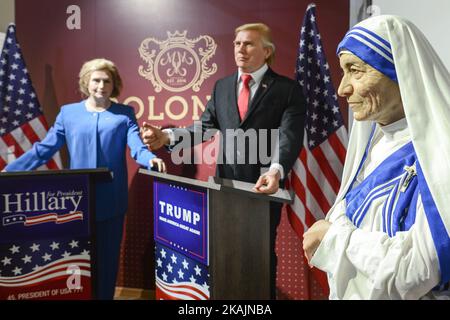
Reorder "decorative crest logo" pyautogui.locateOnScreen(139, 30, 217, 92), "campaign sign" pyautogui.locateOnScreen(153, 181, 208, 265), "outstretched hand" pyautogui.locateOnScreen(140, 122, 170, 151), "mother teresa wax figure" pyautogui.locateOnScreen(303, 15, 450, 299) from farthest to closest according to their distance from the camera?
1. "decorative crest logo" pyautogui.locateOnScreen(139, 30, 217, 92)
2. "outstretched hand" pyautogui.locateOnScreen(140, 122, 170, 151)
3. "campaign sign" pyautogui.locateOnScreen(153, 181, 208, 265)
4. "mother teresa wax figure" pyautogui.locateOnScreen(303, 15, 450, 299)

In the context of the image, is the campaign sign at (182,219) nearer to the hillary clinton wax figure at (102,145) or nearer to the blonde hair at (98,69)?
the hillary clinton wax figure at (102,145)

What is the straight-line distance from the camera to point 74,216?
9.01 feet

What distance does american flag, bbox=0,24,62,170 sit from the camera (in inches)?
147

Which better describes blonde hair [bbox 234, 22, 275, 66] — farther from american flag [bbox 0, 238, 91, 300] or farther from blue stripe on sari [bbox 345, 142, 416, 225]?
blue stripe on sari [bbox 345, 142, 416, 225]

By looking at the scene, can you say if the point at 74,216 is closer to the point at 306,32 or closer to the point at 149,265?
the point at 149,265

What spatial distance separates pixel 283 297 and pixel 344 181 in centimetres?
213

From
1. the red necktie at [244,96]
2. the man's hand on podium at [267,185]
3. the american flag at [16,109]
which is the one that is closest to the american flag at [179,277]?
the man's hand on podium at [267,185]

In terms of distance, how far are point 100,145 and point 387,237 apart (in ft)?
8.62

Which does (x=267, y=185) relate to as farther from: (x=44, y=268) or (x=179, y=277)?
(x=44, y=268)

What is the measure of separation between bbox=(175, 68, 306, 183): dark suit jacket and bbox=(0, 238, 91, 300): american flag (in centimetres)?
100

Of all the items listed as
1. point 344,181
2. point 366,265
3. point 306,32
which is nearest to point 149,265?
point 306,32

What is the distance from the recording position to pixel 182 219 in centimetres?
218

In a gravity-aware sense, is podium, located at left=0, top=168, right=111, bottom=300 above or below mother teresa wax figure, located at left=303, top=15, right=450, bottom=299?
below

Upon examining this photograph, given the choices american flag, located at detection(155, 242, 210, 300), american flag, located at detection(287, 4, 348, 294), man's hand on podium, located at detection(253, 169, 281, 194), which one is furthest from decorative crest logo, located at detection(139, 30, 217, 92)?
man's hand on podium, located at detection(253, 169, 281, 194)
